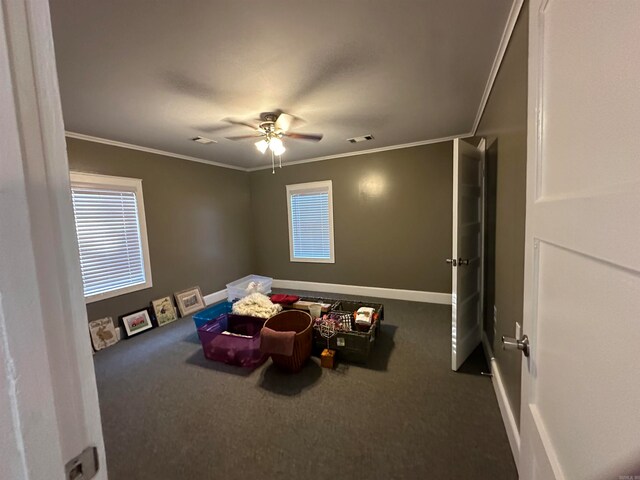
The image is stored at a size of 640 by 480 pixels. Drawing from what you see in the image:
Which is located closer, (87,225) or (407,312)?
(87,225)

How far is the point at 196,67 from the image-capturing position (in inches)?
70.4

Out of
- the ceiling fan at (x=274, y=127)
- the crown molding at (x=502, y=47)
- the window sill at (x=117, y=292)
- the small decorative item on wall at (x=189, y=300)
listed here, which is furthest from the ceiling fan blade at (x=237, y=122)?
the small decorative item on wall at (x=189, y=300)

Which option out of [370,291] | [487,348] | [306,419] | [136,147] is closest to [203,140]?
[136,147]

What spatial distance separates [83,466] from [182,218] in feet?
13.1

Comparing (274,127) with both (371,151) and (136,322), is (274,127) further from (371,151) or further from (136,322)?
(136,322)

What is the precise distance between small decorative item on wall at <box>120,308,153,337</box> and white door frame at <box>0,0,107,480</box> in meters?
3.56

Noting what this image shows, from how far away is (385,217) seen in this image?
4.21m

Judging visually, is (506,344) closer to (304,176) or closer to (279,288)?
(304,176)

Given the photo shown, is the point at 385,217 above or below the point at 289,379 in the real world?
above

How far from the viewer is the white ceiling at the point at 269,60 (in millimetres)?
1356

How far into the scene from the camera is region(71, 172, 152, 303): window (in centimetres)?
296

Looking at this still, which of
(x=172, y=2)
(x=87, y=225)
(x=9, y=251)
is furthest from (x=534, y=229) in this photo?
(x=87, y=225)

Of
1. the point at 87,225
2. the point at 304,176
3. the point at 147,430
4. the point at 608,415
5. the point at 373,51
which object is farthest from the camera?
the point at 304,176

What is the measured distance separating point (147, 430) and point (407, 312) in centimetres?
305
